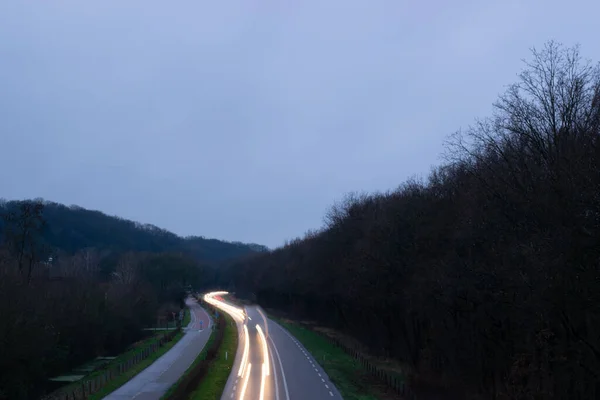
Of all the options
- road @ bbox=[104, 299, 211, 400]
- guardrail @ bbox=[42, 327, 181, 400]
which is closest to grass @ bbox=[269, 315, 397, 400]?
road @ bbox=[104, 299, 211, 400]

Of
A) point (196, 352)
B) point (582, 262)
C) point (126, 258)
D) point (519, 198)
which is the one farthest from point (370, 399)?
point (126, 258)

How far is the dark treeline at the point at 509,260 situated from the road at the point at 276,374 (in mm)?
6253

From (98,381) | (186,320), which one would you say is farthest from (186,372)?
(186,320)

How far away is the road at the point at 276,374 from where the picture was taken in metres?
27.6

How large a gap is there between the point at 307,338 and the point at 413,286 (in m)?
33.0

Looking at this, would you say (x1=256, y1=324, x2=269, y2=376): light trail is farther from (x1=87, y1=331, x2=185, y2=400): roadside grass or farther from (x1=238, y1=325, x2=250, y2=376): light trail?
(x1=87, y1=331, x2=185, y2=400): roadside grass

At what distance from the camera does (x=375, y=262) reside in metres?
38.7

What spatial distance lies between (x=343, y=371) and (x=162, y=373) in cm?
1088

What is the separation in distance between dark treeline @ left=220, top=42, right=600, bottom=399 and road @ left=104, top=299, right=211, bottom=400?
13.3 meters

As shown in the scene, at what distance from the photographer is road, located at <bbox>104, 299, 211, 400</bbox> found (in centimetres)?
2885

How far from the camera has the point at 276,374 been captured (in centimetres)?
3509

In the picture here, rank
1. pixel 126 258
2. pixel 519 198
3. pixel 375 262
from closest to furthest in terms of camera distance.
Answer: pixel 519 198
pixel 375 262
pixel 126 258

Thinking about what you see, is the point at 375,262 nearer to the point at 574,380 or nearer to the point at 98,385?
the point at 98,385

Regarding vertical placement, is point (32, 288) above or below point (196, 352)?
above
